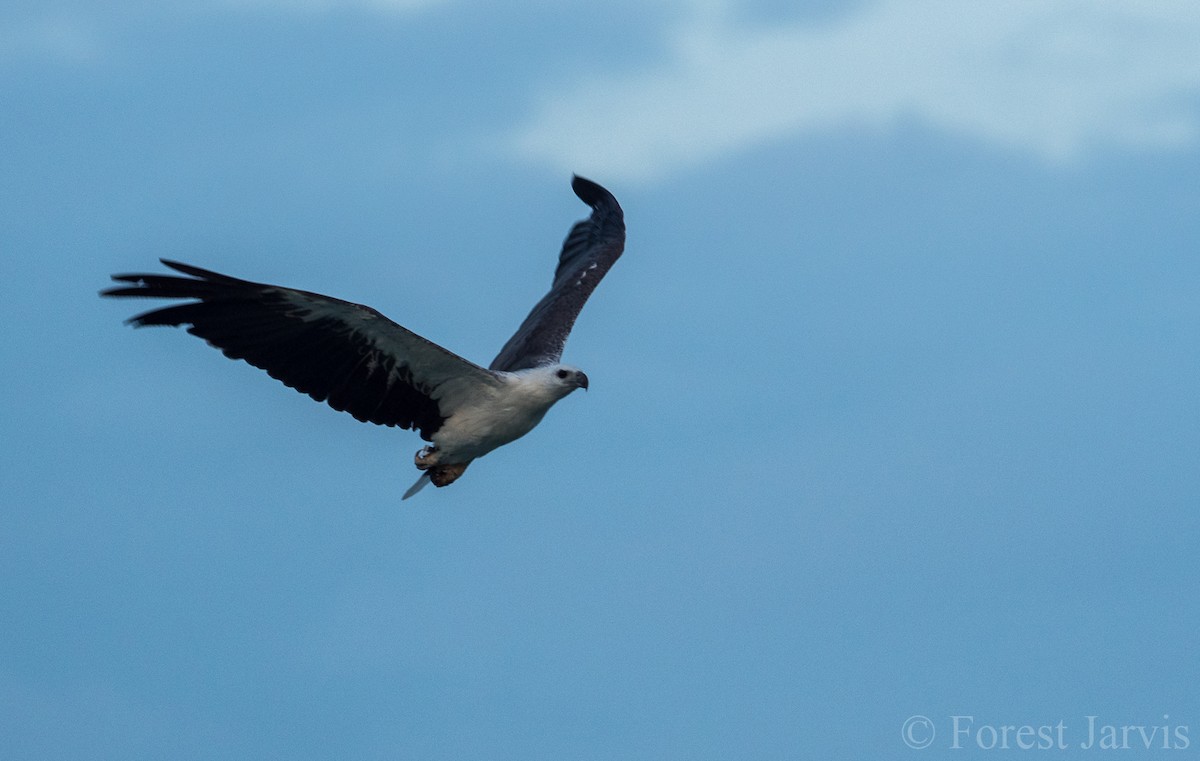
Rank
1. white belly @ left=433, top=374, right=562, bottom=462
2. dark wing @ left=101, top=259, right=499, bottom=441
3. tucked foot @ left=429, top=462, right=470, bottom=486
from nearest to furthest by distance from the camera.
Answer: dark wing @ left=101, top=259, right=499, bottom=441 < white belly @ left=433, top=374, right=562, bottom=462 < tucked foot @ left=429, top=462, right=470, bottom=486

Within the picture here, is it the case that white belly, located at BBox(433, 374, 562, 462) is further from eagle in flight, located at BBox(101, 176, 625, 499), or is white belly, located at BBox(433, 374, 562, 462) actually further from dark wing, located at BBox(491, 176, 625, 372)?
dark wing, located at BBox(491, 176, 625, 372)

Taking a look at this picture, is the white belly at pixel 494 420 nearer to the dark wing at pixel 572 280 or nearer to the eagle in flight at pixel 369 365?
the eagle in flight at pixel 369 365

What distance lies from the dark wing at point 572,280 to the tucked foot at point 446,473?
4.05 ft

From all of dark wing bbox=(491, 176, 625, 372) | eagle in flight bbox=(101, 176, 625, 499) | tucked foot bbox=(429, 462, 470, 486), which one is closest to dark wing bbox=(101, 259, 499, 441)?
eagle in flight bbox=(101, 176, 625, 499)

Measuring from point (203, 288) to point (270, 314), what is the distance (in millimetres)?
638

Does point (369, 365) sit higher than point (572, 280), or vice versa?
point (572, 280)

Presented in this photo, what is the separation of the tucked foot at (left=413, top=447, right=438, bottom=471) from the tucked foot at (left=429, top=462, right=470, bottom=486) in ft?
0.29

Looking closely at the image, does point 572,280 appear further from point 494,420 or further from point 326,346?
point 326,346

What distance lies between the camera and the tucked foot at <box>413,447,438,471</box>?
15148 millimetres

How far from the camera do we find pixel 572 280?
1852 centimetres

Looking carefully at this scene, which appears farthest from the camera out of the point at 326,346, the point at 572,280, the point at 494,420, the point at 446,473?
the point at 572,280

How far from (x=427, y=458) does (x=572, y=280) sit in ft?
13.2

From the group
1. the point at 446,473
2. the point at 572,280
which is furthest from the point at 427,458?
the point at 572,280

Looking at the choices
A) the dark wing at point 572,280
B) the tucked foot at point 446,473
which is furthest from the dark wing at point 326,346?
the dark wing at point 572,280
